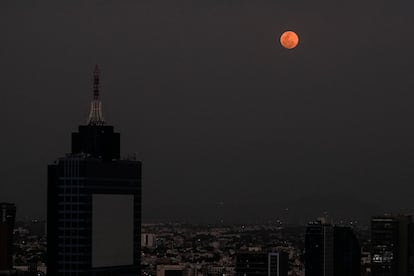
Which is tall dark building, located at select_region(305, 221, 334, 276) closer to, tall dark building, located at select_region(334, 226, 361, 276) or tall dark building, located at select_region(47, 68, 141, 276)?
tall dark building, located at select_region(334, 226, 361, 276)

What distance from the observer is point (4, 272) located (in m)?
62.3

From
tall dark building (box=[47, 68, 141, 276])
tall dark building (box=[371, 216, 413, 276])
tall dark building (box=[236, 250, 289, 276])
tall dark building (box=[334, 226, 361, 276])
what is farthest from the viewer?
tall dark building (box=[236, 250, 289, 276])

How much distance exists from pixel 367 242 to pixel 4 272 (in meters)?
28.9

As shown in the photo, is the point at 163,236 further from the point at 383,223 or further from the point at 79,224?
the point at 79,224

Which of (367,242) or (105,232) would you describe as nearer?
(105,232)

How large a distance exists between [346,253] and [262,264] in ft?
16.4

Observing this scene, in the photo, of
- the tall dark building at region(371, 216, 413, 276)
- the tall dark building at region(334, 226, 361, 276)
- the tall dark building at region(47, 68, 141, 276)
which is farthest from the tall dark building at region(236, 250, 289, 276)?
the tall dark building at region(47, 68, 141, 276)

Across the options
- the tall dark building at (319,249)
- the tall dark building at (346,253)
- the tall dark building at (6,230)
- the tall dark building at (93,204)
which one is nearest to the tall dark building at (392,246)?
the tall dark building at (346,253)

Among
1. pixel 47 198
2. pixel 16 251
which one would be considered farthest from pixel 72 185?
pixel 16 251

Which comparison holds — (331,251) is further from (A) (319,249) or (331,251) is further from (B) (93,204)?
(B) (93,204)

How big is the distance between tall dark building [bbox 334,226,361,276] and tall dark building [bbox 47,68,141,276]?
1173 inches

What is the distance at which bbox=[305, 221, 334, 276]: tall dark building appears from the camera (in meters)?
83.6

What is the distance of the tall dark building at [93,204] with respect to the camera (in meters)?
51.7

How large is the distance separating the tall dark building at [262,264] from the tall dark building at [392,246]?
210 inches
